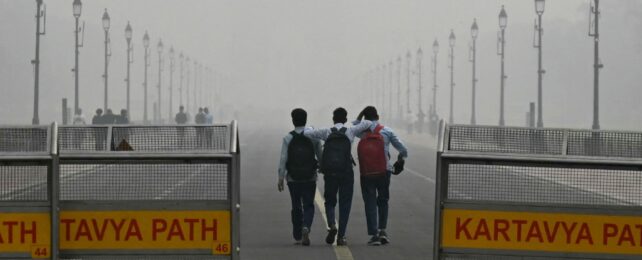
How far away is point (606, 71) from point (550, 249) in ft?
533

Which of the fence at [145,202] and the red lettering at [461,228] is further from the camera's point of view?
the red lettering at [461,228]

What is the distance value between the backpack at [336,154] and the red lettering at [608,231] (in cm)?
629

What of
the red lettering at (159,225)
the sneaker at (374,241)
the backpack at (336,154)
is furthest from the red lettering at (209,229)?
the sneaker at (374,241)

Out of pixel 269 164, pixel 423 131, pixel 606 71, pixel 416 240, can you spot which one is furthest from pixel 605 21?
pixel 416 240

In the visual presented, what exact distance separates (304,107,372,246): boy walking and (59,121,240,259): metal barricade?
5972 mm

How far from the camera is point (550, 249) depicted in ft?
38.9

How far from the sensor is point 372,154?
59.3 ft

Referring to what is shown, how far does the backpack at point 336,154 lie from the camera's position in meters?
17.8

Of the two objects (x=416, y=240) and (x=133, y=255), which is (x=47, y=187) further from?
(x=416, y=240)

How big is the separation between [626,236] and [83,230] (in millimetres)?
4141

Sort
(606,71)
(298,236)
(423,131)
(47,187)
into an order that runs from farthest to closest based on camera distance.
A: (606,71), (423,131), (298,236), (47,187)

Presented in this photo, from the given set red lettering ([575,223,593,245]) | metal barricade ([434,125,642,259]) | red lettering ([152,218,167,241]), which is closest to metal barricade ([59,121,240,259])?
red lettering ([152,218,167,241])

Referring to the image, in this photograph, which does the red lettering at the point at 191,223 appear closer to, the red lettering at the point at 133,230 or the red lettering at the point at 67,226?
the red lettering at the point at 133,230

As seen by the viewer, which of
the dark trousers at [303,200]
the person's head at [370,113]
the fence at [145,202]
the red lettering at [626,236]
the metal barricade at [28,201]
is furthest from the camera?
the person's head at [370,113]
